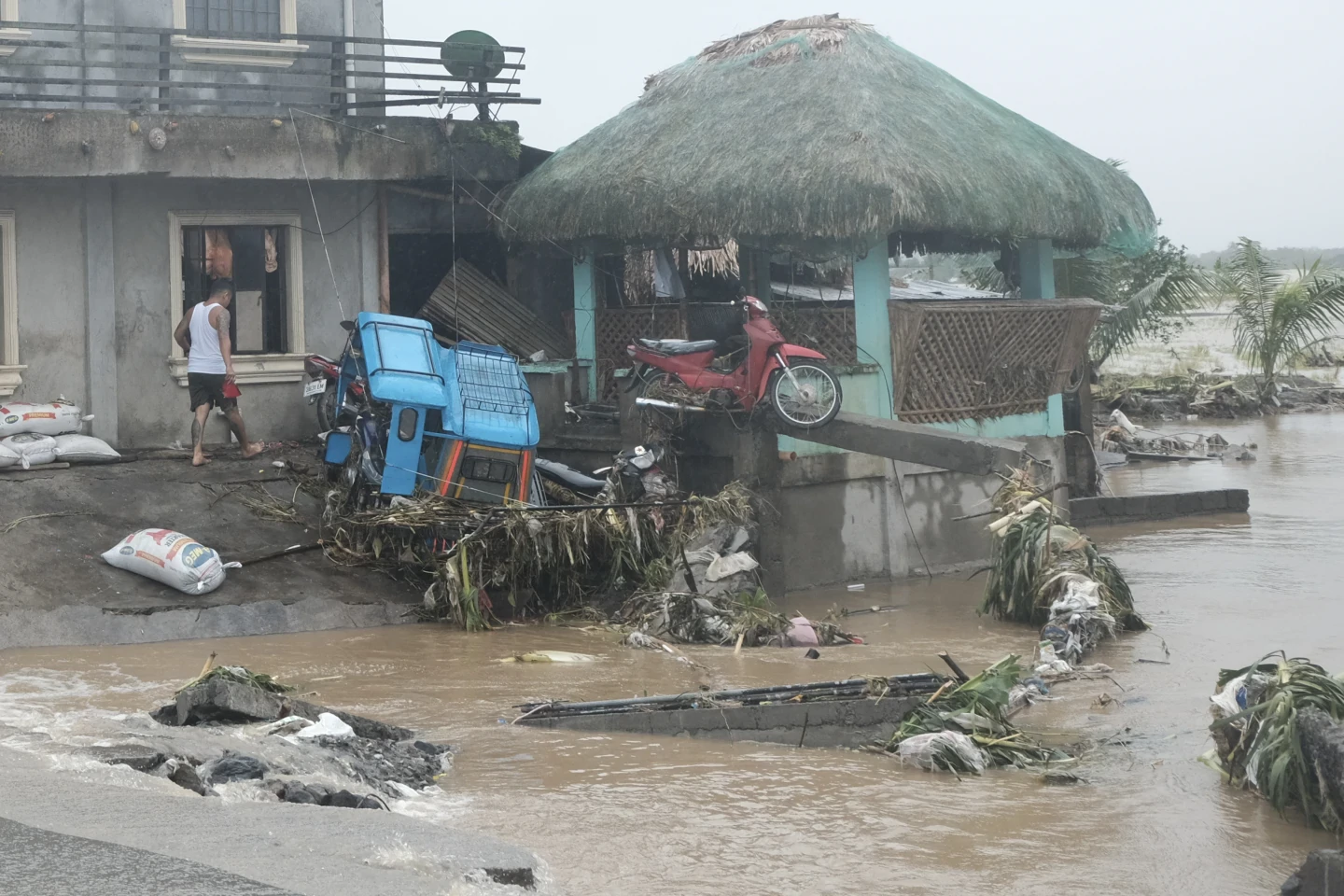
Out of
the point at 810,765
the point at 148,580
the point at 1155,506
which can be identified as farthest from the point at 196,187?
Result: the point at 1155,506

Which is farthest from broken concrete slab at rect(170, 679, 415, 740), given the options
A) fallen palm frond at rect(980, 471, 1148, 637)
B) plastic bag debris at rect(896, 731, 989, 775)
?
fallen palm frond at rect(980, 471, 1148, 637)

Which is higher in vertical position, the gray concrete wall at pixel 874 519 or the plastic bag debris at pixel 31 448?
the plastic bag debris at pixel 31 448

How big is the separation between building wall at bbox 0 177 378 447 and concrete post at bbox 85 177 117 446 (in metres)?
0.02

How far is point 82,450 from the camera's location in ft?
40.6

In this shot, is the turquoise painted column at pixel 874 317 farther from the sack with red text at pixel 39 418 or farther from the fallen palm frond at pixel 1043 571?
the sack with red text at pixel 39 418

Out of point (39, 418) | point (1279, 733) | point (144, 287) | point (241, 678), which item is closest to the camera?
point (1279, 733)

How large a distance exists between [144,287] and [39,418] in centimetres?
194

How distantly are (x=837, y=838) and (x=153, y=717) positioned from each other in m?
3.48

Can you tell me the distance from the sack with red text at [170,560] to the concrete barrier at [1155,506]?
966 cm

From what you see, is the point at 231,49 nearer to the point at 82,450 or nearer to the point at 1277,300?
the point at 82,450

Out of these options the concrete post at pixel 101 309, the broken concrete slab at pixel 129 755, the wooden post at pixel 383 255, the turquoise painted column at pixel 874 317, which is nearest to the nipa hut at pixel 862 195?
the turquoise painted column at pixel 874 317

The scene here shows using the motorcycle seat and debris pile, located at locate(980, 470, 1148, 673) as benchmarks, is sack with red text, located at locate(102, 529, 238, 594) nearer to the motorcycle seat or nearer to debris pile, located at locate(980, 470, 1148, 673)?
the motorcycle seat

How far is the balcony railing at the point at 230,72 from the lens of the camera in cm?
1380

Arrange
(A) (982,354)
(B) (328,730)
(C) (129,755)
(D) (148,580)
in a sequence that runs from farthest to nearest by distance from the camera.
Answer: (A) (982,354) < (D) (148,580) < (B) (328,730) < (C) (129,755)
